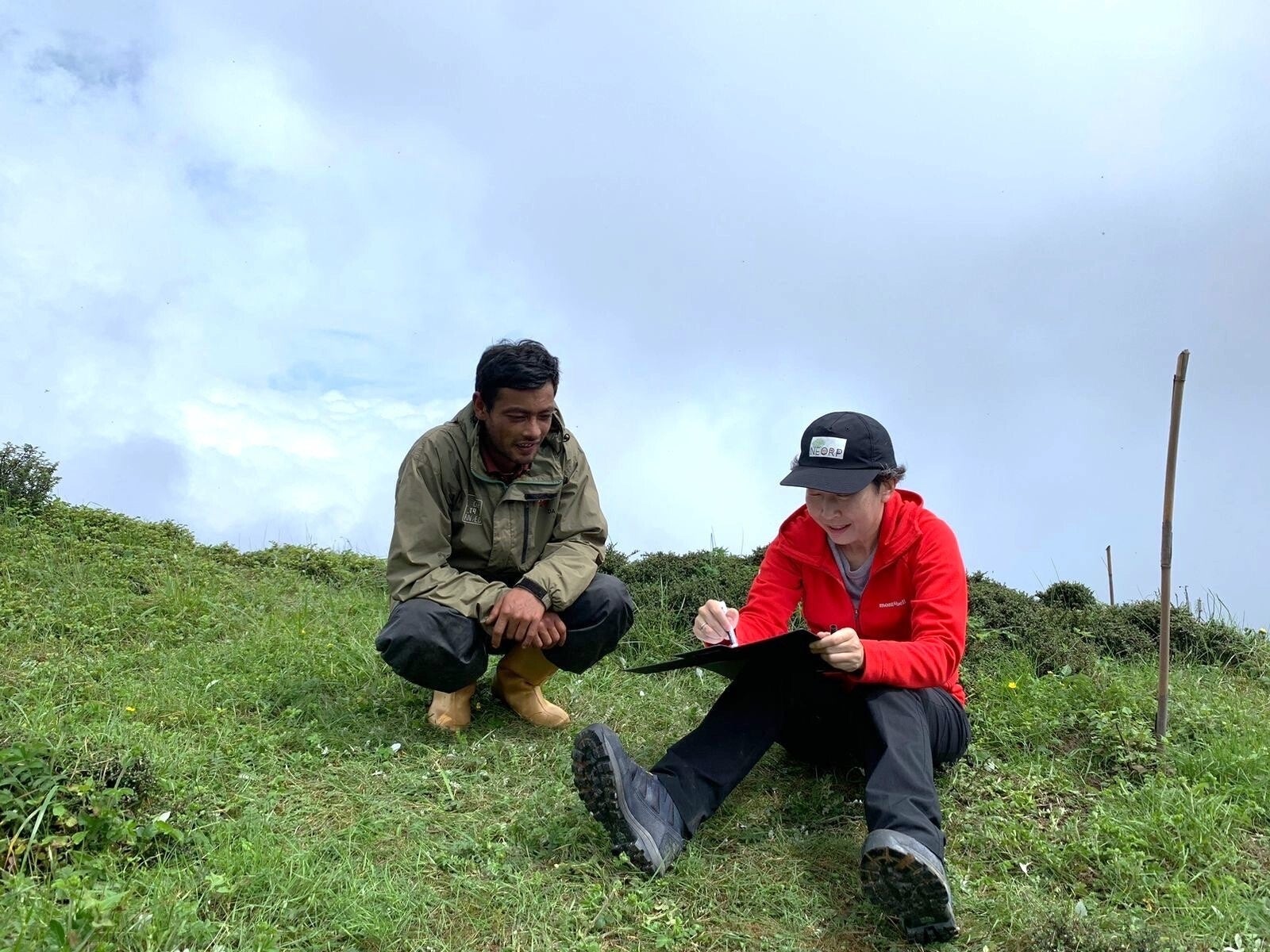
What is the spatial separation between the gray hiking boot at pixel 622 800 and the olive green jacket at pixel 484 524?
1.23 meters

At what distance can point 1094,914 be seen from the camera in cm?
332

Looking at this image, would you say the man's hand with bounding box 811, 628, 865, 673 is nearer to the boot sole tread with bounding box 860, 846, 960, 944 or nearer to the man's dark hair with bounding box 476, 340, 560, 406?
the boot sole tread with bounding box 860, 846, 960, 944

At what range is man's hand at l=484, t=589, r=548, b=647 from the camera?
4355 mm

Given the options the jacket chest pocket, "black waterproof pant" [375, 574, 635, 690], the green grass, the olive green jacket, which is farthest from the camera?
the jacket chest pocket

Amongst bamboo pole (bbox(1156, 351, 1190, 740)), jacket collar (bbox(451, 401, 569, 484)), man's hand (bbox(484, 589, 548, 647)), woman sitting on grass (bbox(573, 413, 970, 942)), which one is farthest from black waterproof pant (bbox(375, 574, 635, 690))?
bamboo pole (bbox(1156, 351, 1190, 740))

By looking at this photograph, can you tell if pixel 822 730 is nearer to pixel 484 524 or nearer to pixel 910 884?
pixel 910 884

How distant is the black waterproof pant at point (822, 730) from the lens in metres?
3.29

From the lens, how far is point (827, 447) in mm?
3707

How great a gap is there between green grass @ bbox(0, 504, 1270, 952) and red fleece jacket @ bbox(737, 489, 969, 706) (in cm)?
73

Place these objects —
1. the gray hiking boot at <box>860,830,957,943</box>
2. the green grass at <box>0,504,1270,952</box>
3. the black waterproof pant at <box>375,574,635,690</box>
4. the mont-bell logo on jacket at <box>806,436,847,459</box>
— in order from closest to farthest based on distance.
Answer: the gray hiking boot at <box>860,830,957,943</box>, the green grass at <box>0,504,1270,952</box>, the mont-bell logo on jacket at <box>806,436,847,459</box>, the black waterproof pant at <box>375,574,635,690</box>

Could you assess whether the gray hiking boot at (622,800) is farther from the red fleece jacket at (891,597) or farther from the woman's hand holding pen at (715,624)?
the red fleece jacket at (891,597)

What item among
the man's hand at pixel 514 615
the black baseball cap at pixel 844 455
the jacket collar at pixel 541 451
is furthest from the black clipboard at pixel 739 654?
the jacket collar at pixel 541 451

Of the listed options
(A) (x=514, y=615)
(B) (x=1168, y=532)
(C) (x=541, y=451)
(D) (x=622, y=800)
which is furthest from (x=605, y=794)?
(B) (x=1168, y=532)

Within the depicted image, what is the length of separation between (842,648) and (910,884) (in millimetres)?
778
